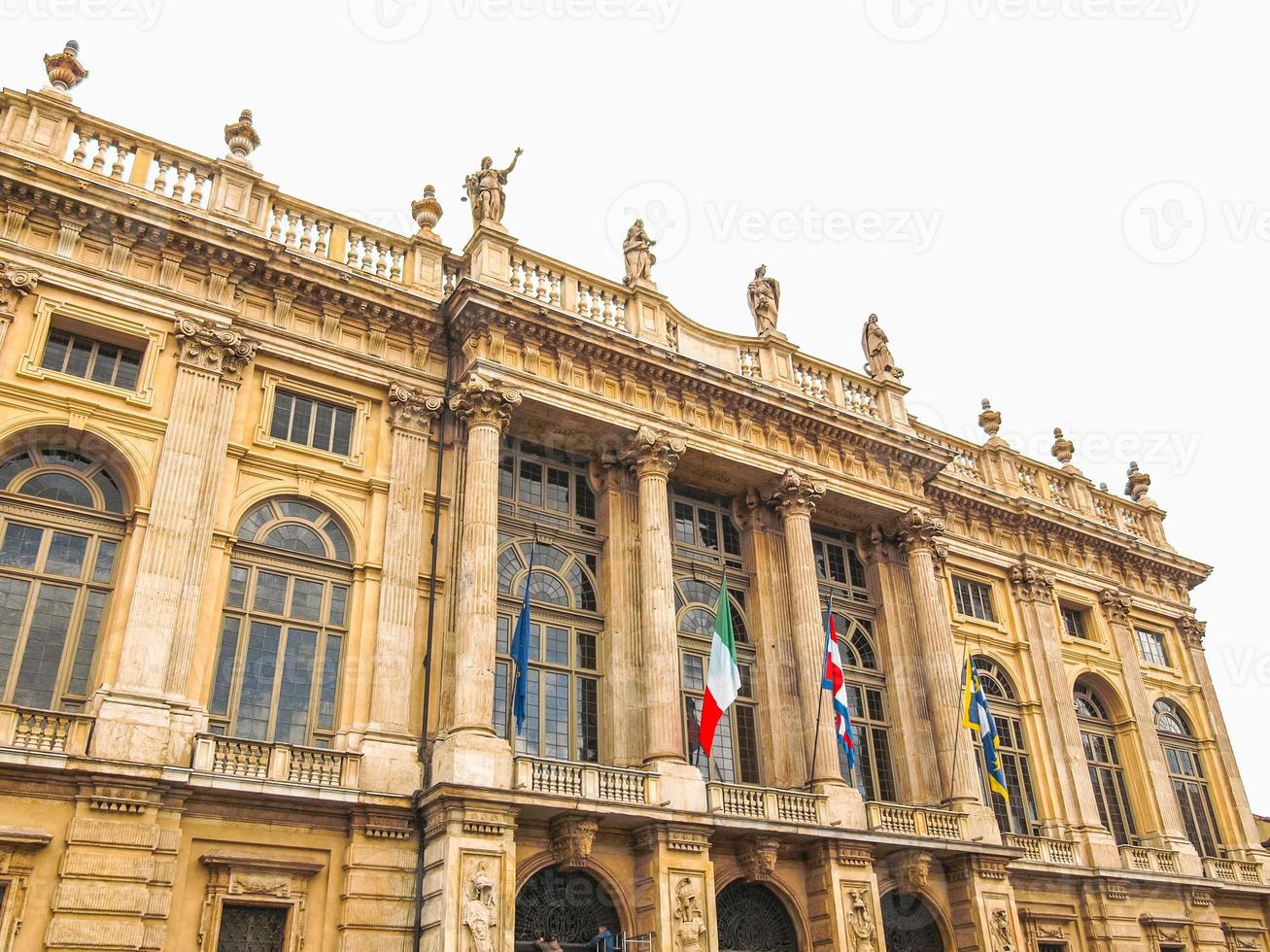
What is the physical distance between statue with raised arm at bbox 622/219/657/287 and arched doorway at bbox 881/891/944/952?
1492cm

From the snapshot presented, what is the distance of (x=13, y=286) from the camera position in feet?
61.2

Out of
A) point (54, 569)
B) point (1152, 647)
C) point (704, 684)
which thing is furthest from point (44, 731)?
point (1152, 647)

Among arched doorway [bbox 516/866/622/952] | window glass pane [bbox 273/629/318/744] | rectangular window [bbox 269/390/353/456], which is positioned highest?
rectangular window [bbox 269/390/353/456]

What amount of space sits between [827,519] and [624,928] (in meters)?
11.8

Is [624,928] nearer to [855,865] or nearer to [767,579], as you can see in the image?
[855,865]

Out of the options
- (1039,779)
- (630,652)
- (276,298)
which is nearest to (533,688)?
(630,652)

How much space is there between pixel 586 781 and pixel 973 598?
1517 cm

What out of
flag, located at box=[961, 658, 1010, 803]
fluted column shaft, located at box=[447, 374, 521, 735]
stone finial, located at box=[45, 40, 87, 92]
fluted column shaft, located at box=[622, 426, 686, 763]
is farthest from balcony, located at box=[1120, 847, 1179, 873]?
stone finial, located at box=[45, 40, 87, 92]

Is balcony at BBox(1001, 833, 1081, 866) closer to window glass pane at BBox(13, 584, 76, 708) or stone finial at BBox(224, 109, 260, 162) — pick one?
window glass pane at BBox(13, 584, 76, 708)

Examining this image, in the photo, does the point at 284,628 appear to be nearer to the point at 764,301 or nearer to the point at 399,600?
the point at 399,600

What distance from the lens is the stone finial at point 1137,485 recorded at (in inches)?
1473

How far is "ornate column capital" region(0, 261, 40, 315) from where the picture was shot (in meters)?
18.6

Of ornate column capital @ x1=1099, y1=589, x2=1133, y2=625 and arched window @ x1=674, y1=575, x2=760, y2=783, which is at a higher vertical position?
ornate column capital @ x1=1099, y1=589, x2=1133, y2=625

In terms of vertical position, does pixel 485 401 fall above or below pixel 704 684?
above
